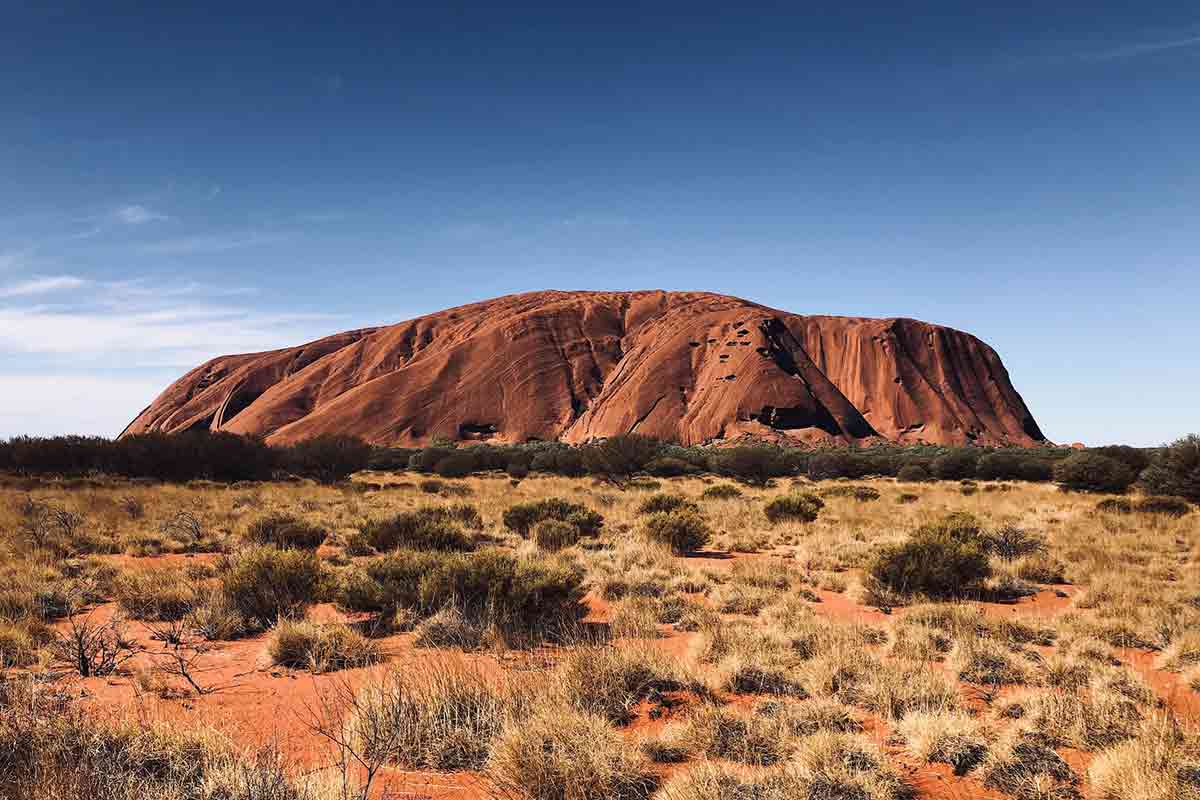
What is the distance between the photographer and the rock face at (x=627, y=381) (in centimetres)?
7562

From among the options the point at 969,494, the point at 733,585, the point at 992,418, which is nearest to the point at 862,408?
the point at 992,418

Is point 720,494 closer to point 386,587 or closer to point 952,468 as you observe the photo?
point 386,587

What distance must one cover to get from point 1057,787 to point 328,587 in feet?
27.2

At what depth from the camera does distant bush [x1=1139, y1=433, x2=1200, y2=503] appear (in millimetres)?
20422

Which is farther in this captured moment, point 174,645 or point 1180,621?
point 1180,621

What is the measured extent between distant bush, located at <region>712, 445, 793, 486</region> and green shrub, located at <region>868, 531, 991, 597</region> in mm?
22164

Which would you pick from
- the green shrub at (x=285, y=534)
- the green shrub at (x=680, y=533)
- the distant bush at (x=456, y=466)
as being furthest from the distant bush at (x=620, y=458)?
the green shrub at (x=285, y=534)

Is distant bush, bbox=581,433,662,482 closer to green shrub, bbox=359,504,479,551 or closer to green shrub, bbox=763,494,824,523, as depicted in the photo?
A: green shrub, bbox=763,494,824,523

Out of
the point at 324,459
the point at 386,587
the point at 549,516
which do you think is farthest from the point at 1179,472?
the point at 324,459

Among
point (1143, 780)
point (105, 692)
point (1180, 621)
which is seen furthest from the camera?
point (1180, 621)

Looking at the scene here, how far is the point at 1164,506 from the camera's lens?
18.0m

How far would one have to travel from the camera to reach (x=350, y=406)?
80.8m

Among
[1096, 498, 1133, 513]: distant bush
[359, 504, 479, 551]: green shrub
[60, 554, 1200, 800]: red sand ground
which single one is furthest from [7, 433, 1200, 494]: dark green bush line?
[60, 554, 1200, 800]: red sand ground

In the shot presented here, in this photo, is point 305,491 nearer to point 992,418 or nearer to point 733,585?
point 733,585
